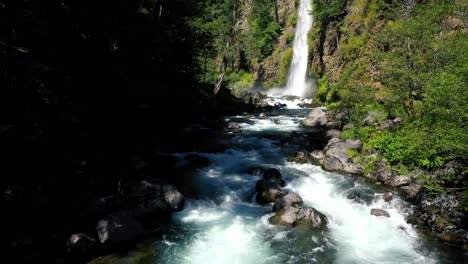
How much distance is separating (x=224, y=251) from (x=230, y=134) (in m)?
15.0

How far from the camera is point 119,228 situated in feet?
35.5

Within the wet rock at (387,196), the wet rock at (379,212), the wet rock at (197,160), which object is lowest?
the wet rock at (379,212)

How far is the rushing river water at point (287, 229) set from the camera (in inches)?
416

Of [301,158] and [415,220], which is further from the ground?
[301,158]

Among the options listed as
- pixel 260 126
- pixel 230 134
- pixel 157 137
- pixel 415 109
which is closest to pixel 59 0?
pixel 157 137

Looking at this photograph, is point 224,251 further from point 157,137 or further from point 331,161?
point 157,137

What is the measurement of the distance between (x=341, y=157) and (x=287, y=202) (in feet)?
21.8

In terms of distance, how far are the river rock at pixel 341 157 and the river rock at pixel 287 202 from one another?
489 centimetres

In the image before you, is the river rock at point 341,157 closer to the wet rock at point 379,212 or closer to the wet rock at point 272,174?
the wet rock at point 272,174

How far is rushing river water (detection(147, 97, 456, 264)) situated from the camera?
10.6 m

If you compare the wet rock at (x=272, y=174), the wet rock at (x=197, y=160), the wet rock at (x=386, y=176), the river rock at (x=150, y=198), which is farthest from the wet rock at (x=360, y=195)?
the wet rock at (x=197, y=160)

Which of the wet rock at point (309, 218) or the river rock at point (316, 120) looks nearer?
the wet rock at point (309, 218)

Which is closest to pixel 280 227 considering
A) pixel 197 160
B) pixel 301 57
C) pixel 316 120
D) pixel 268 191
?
pixel 268 191

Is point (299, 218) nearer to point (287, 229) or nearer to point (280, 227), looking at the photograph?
point (287, 229)
